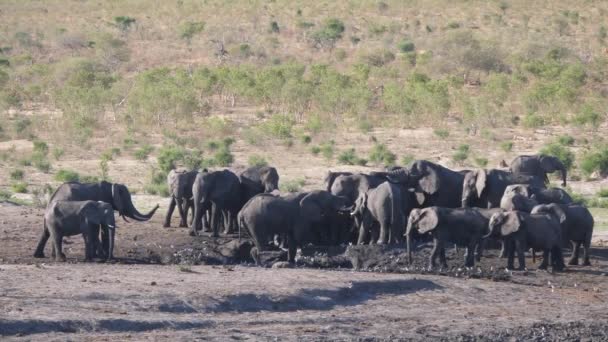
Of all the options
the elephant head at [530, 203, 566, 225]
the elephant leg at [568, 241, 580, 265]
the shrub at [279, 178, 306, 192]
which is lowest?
the elephant leg at [568, 241, 580, 265]

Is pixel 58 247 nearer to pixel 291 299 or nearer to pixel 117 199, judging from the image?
pixel 117 199

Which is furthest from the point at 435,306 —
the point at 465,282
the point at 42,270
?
the point at 42,270

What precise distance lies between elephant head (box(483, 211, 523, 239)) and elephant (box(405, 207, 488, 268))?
19 cm

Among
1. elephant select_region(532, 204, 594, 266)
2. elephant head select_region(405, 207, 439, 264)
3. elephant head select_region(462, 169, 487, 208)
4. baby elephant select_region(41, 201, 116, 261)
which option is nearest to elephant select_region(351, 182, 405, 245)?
elephant head select_region(405, 207, 439, 264)

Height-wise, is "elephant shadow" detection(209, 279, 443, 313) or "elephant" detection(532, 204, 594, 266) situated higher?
"elephant" detection(532, 204, 594, 266)

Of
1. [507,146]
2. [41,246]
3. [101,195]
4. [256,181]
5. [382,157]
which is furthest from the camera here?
[507,146]

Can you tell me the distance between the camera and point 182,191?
23734 millimetres

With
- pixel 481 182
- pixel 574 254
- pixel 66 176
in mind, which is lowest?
pixel 574 254

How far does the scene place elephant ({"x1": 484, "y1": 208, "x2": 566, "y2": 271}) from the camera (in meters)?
19.9

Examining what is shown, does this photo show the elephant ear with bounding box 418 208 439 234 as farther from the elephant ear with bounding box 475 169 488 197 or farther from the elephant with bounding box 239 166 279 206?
the elephant with bounding box 239 166 279 206

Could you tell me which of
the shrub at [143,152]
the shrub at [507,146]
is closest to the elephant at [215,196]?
the shrub at [143,152]

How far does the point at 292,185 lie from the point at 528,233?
10.2 m

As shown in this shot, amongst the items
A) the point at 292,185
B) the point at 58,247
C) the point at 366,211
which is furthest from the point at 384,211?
Answer: the point at 292,185

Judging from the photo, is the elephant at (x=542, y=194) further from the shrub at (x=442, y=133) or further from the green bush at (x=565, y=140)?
the shrub at (x=442, y=133)
